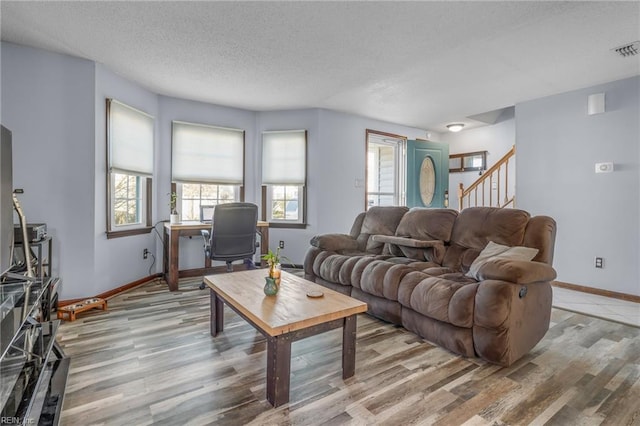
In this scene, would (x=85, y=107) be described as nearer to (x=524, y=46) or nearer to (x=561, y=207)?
(x=524, y=46)

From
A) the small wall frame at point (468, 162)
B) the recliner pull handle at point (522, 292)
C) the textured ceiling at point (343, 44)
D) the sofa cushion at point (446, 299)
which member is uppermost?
the textured ceiling at point (343, 44)

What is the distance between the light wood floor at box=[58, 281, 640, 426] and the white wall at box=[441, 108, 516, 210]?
384 centimetres

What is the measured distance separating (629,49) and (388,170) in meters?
3.35

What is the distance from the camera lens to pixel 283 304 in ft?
6.22

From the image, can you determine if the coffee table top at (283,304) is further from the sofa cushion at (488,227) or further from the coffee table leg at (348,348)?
the sofa cushion at (488,227)

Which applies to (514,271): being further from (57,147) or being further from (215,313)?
(57,147)

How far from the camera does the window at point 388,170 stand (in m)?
5.59

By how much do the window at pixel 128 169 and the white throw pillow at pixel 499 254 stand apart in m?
3.51

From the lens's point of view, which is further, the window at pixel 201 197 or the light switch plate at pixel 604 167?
the window at pixel 201 197

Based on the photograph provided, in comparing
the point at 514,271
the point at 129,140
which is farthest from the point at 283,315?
the point at 129,140

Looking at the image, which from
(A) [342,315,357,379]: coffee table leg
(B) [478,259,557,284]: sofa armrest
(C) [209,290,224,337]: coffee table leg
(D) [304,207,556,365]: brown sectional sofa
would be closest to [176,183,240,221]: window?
(D) [304,207,556,365]: brown sectional sofa

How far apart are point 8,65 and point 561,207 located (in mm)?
6000

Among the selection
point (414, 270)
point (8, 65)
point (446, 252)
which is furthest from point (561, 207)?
point (8, 65)

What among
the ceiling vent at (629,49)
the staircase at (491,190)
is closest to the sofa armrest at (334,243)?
the staircase at (491,190)
